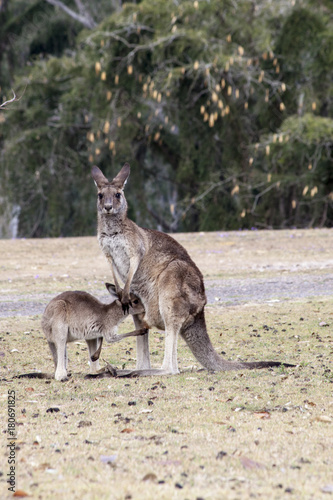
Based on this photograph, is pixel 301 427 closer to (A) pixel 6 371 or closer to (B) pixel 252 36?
(A) pixel 6 371

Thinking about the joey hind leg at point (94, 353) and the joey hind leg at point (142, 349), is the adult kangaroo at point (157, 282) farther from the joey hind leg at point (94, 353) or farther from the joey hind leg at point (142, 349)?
the joey hind leg at point (94, 353)

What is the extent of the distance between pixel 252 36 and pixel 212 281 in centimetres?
949

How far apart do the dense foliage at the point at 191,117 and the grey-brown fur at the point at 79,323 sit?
11905 millimetres

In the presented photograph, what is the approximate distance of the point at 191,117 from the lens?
19031mm

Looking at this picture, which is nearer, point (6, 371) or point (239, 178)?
point (6, 371)

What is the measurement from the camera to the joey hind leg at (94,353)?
17.4 feet

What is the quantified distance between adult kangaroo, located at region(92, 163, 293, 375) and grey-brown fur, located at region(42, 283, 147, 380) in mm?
109

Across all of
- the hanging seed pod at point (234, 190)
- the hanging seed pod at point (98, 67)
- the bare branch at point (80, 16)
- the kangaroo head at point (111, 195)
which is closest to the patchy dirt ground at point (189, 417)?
the kangaroo head at point (111, 195)

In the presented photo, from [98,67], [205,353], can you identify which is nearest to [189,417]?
[205,353]

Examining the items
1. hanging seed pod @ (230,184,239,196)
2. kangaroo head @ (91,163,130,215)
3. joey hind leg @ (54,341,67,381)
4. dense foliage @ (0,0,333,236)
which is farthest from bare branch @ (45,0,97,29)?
joey hind leg @ (54,341,67,381)

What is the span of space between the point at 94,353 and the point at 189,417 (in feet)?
4.58

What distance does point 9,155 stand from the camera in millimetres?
19719

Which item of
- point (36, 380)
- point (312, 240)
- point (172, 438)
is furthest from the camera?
point (312, 240)

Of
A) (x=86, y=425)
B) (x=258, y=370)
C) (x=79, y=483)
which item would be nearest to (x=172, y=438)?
(x=86, y=425)
